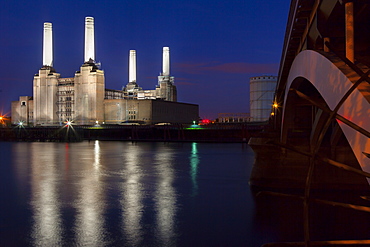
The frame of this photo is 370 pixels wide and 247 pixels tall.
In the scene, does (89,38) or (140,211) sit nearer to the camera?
(140,211)

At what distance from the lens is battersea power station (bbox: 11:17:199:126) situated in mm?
123375

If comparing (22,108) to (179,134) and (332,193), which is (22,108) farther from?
(332,193)

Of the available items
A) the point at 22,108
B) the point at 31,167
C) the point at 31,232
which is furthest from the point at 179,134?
the point at 22,108

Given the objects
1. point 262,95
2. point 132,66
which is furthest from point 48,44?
point 262,95

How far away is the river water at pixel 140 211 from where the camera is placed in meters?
14.1

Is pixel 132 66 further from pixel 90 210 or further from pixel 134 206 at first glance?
pixel 90 210

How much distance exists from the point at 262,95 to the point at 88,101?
176 feet

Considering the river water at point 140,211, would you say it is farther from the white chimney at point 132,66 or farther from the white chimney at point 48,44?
the white chimney at point 132,66

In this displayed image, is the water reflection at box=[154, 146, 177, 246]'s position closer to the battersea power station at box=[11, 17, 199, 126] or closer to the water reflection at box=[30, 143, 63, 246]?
the water reflection at box=[30, 143, 63, 246]

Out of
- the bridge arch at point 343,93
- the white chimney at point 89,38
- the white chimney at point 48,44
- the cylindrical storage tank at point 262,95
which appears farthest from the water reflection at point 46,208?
the white chimney at point 48,44

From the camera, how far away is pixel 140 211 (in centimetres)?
1802

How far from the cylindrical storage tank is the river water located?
6424 cm

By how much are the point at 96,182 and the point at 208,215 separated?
445 inches

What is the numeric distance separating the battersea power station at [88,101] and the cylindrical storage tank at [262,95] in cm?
3917
